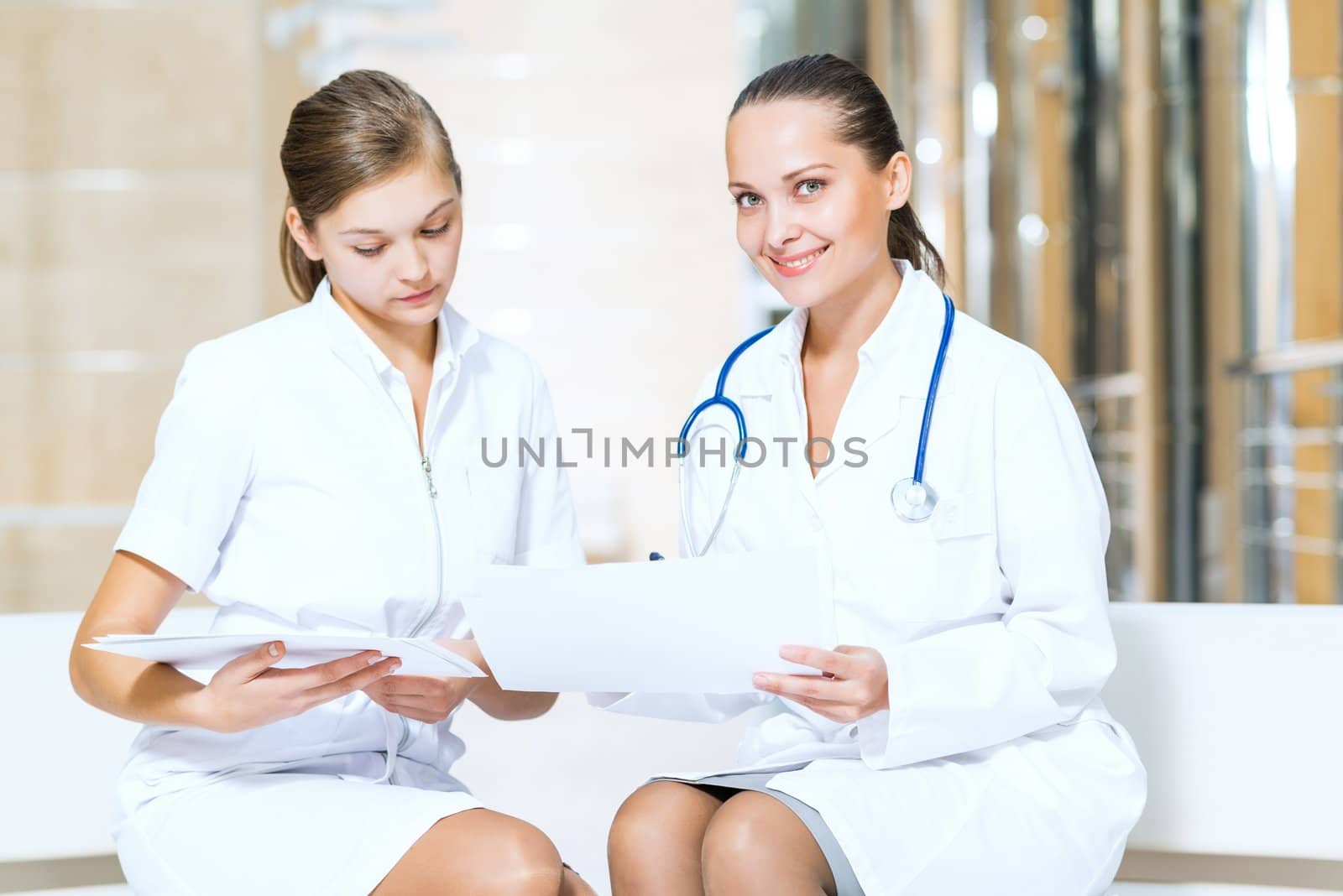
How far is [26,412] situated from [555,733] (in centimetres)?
271

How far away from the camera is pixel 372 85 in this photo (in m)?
1.41

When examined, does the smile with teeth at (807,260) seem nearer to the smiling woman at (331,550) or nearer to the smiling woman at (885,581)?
the smiling woman at (885,581)

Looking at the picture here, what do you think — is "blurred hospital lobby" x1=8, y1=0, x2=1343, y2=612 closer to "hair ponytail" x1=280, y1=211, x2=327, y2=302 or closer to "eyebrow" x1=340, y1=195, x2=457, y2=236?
"hair ponytail" x1=280, y1=211, x2=327, y2=302

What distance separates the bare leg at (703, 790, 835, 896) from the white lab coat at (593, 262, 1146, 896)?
0.12 ft

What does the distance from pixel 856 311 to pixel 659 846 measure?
2.07 ft

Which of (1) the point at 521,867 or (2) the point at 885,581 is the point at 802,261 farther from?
(1) the point at 521,867

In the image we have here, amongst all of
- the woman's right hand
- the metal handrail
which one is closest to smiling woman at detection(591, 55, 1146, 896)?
the woman's right hand

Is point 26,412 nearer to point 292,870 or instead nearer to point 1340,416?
point 292,870

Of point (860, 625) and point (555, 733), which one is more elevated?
point (860, 625)

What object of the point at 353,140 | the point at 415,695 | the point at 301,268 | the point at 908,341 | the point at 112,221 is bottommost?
the point at 415,695

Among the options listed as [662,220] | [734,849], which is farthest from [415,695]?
[662,220]

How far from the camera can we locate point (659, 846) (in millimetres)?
1218

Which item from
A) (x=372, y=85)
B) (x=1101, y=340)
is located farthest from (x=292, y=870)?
(x=1101, y=340)

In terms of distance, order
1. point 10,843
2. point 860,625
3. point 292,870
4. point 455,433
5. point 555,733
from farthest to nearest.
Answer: point 555,733 → point 10,843 → point 455,433 → point 860,625 → point 292,870
